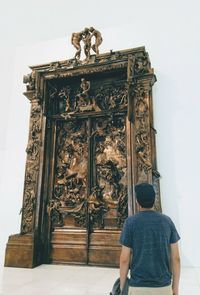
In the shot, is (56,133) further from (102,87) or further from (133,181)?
(133,181)

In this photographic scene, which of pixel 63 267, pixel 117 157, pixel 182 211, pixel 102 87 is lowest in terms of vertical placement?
pixel 63 267

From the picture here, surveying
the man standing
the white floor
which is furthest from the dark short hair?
the white floor

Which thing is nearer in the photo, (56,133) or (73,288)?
(73,288)

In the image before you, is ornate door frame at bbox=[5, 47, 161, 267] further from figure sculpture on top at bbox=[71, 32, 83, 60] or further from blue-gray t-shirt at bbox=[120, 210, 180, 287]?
blue-gray t-shirt at bbox=[120, 210, 180, 287]

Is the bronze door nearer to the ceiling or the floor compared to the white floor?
nearer to the ceiling

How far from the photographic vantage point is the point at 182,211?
4480 millimetres

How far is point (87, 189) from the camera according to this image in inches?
190

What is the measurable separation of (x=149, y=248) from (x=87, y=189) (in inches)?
123

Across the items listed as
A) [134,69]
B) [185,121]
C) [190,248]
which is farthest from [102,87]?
[190,248]

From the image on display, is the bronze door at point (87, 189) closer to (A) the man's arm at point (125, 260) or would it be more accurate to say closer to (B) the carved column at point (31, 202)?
(B) the carved column at point (31, 202)

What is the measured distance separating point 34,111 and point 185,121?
2844 mm

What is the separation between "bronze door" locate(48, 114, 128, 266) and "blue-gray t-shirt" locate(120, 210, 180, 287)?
2.71 m

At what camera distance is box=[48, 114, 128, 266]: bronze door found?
455 cm

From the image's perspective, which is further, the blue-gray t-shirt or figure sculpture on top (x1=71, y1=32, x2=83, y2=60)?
figure sculpture on top (x1=71, y1=32, x2=83, y2=60)
